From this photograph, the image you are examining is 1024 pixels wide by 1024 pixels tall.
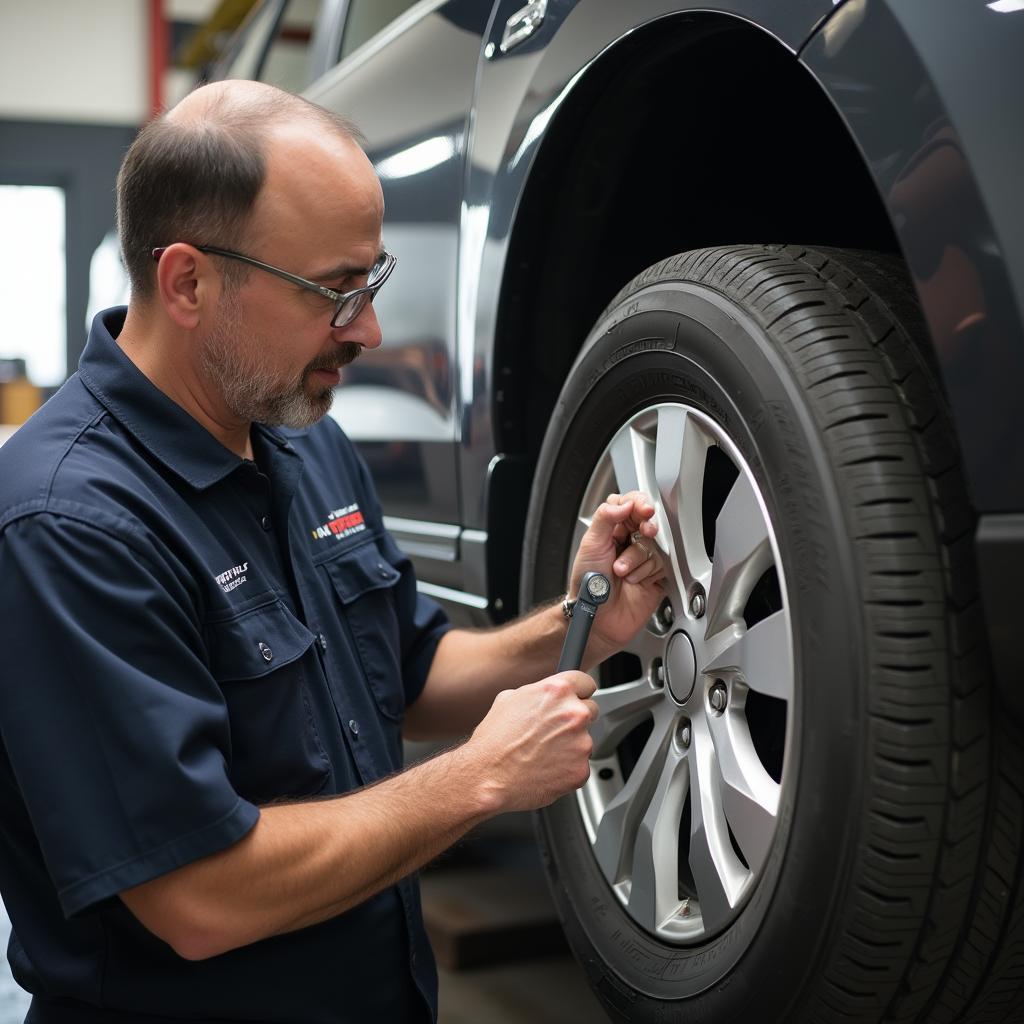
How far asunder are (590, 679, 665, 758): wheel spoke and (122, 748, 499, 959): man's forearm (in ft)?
0.82

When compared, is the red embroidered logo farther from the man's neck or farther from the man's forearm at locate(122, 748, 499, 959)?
the man's forearm at locate(122, 748, 499, 959)

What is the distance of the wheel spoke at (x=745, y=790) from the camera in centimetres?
107

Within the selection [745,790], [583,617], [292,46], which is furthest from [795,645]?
[292,46]

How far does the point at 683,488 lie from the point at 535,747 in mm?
286

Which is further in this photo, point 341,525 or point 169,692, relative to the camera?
point 341,525

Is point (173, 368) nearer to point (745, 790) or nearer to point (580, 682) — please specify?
point (580, 682)

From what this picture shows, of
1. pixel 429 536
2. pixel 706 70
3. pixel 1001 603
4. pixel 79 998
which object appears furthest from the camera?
pixel 429 536

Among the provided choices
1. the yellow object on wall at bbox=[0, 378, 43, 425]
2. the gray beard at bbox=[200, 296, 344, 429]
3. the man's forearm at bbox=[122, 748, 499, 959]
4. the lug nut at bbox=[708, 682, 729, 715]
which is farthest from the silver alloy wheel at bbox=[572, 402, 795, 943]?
the yellow object on wall at bbox=[0, 378, 43, 425]

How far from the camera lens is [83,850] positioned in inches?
38.6

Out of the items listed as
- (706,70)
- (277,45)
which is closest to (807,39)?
(706,70)

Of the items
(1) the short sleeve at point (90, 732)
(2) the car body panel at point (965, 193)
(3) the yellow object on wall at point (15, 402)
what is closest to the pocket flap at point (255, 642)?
(1) the short sleeve at point (90, 732)

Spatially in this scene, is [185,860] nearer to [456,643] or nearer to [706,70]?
[456,643]

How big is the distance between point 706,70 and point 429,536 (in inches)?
27.8

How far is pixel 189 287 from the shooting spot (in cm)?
121
